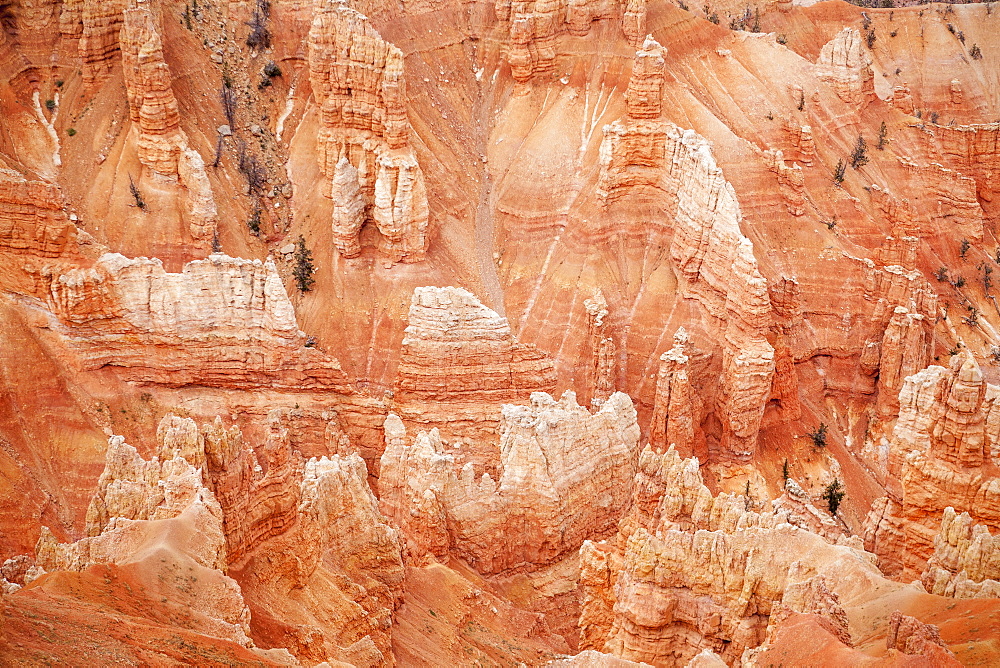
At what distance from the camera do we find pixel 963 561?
146 ft

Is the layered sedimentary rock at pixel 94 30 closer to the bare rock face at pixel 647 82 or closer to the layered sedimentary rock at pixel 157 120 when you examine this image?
the layered sedimentary rock at pixel 157 120

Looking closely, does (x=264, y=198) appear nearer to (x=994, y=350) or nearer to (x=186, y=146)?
(x=186, y=146)

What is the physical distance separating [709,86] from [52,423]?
4482 centimetres

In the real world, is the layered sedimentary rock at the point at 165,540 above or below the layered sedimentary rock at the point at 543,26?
below

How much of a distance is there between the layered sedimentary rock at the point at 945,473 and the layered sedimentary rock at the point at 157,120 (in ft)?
148

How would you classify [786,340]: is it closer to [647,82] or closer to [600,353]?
[600,353]

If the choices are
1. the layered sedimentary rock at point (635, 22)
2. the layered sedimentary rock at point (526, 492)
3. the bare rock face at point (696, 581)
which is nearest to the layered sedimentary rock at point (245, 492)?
the layered sedimentary rock at point (526, 492)

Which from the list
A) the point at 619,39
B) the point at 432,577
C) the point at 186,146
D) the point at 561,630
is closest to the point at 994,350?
the point at 619,39

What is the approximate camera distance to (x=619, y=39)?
89625 mm

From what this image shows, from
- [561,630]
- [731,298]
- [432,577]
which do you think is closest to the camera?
[432,577]

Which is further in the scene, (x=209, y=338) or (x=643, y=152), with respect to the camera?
(x=643, y=152)

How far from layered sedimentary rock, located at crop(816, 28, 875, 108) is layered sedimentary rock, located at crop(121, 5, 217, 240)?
139ft

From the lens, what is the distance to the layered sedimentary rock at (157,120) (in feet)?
268

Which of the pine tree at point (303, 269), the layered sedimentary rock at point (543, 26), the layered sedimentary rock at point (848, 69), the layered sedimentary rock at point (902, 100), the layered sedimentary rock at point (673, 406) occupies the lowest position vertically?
the layered sedimentary rock at point (673, 406)
